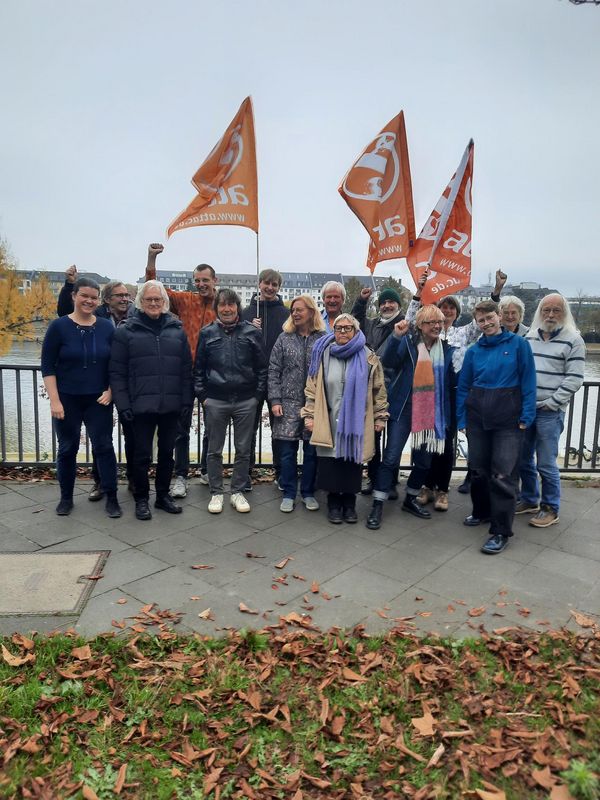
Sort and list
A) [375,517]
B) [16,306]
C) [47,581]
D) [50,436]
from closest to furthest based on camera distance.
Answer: [47,581] → [375,517] → [50,436] → [16,306]

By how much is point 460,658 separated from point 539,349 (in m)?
3.11

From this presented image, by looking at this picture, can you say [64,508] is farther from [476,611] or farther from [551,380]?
[551,380]

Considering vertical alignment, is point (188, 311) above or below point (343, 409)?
above

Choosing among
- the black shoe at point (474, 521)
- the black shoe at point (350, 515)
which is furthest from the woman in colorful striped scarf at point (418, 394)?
the black shoe at point (474, 521)

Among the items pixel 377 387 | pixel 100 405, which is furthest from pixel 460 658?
pixel 100 405

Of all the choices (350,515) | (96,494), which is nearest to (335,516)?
(350,515)

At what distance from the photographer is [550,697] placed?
8.71ft

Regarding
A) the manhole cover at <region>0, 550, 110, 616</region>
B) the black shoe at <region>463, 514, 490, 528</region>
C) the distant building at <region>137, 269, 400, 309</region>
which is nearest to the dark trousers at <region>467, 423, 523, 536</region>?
the black shoe at <region>463, 514, 490, 528</region>

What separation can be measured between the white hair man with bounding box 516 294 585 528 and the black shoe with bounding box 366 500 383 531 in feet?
4.58

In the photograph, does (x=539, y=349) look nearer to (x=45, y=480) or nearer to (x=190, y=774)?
(x=190, y=774)

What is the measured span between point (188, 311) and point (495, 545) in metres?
3.83

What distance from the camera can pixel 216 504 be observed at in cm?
524

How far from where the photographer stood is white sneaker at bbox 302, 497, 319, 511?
5336mm

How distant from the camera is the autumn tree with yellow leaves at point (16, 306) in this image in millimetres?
29969
